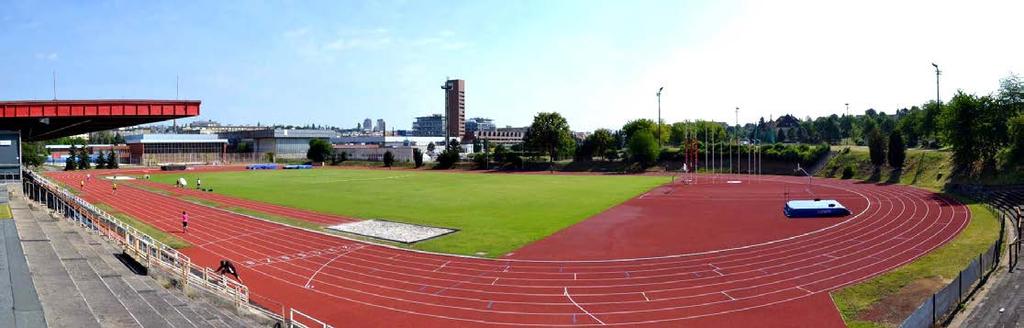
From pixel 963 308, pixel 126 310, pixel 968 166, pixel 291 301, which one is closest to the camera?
pixel 126 310

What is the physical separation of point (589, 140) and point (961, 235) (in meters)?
68.3

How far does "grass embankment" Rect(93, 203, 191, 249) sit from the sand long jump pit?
7.35 meters

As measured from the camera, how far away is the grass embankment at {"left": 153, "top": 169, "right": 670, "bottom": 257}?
1139 inches

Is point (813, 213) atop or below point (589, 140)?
below

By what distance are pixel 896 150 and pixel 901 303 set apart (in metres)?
51.6

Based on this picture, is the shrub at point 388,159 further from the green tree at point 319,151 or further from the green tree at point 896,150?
the green tree at point 896,150

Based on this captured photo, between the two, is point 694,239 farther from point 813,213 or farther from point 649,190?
point 649,190

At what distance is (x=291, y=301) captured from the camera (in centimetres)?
1820

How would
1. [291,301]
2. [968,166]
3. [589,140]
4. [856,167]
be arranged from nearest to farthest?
[291,301] < [968,166] < [856,167] < [589,140]

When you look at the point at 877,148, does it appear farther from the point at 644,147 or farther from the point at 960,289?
the point at 960,289

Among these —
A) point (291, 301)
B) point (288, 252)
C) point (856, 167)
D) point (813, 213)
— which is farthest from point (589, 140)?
point (291, 301)

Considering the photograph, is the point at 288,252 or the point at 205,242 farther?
the point at 205,242

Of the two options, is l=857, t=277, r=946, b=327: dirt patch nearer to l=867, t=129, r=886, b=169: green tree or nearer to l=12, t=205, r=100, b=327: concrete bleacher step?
l=12, t=205, r=100, b=327: concrete bleacher step

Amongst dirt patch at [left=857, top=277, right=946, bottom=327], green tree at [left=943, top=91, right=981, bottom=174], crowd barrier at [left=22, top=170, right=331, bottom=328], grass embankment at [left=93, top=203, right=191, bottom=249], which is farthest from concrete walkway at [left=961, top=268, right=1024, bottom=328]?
green tree at [left=943, top=91, right=981, bottom=174]
